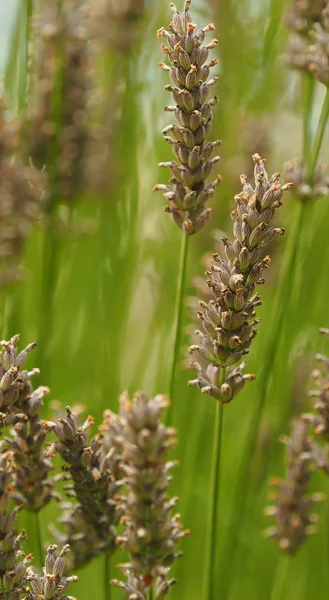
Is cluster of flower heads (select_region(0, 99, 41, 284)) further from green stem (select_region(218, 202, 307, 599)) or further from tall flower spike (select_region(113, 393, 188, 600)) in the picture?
tall flower spike (select_region(113, 393, 188, 600))

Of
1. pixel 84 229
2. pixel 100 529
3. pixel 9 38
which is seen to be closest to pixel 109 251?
pixel 84 229

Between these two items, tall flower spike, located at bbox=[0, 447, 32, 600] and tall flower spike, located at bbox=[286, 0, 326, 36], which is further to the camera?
tall flower spike, located at bbox=[286, 0, 326, 36]

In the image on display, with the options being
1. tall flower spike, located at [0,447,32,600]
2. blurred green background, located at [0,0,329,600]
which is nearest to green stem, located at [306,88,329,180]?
blurred green background, located at [0,0,329,600]

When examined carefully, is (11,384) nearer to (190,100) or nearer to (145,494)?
(145,494)

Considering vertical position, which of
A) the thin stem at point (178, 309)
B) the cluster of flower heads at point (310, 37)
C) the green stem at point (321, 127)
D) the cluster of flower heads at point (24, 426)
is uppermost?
the cluster of flower heads at point (310, 37)

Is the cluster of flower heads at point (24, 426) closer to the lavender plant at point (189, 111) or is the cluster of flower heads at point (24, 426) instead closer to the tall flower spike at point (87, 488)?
the tall flower spike at point (87, 488)

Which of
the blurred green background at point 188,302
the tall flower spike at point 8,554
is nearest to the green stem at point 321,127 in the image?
the blurred green background at point 188,302
